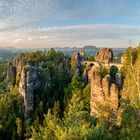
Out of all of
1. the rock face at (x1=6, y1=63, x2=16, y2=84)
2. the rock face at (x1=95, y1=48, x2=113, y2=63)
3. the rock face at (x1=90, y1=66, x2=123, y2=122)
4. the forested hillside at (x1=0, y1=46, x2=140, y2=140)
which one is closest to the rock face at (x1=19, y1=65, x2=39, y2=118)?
the forested hillside at (x1=0, y1=46, x2=140, y2=140)

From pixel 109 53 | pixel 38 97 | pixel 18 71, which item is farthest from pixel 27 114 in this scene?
pixel 109 53

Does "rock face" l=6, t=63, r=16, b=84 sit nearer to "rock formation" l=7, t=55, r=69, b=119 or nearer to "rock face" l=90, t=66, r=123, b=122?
"rock formation" l=7, t=55, r=69, b=119

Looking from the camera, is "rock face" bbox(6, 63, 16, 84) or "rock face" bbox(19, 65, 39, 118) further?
"rock face" bbox(6, 63, 16, 84)

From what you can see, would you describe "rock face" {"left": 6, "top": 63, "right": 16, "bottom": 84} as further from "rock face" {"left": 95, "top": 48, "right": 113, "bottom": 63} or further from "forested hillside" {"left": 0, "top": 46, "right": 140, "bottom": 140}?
"rock face" {"left": 95, "top": 48, "right": 113, "bottom": 63}

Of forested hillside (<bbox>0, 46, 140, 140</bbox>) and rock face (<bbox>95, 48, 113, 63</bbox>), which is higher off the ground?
rock face (<bbox>95, 48, 113, 63</bbox>)

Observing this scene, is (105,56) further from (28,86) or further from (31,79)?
(28,86)

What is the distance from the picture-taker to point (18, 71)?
104000mm

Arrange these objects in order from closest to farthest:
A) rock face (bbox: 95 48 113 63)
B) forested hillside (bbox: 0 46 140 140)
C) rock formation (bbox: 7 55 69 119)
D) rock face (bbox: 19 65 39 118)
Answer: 1. forested hillside (bbox: 0 46 140 140)
2. rock face (bbox: 19 65 39 118)
3. rock formation (bbox: 7 55 69 119)
4. rock face (bbox: 95 48 113 63)

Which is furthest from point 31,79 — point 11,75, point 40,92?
point 11,75

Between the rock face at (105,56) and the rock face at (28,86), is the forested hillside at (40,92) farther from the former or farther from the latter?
the rock face at (105,56)

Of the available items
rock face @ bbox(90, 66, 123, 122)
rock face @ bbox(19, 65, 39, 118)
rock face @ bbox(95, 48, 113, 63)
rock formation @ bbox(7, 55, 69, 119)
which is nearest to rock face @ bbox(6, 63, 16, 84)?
rock formation @ bbox(7, 55, 69, 119)

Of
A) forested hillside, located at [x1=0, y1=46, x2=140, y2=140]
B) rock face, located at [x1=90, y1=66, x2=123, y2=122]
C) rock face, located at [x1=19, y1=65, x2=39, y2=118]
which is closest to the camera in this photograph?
rock face, located at [x1=90, y1=66, x2=123, y2=122]

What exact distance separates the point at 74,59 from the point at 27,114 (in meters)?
26.6

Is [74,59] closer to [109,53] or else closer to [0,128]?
[109,53]
